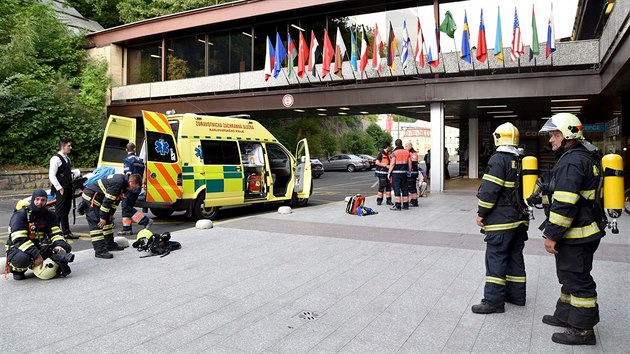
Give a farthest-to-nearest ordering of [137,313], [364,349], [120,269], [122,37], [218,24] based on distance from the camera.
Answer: [122,37]
[218,24]
[120,269]
[137,313]
[364,349]

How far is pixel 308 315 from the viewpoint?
423 cm

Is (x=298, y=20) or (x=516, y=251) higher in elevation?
(x=298, y=20)

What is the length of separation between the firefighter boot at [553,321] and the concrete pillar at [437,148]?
1346 cm

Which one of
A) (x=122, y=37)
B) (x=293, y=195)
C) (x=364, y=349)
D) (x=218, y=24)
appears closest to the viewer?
(x=364, y=349)

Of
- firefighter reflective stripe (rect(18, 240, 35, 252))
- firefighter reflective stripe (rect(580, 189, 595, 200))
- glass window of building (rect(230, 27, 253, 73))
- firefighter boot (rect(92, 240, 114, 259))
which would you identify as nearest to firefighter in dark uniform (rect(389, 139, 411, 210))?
firefighter boot (rect(92, 240, 114, 259))

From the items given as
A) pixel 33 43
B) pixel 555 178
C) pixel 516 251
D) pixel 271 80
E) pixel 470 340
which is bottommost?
pixel 470 340

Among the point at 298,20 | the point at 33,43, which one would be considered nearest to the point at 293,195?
the point at 298,20

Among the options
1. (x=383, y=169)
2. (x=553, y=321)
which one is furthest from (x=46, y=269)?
(x=383, y=169)

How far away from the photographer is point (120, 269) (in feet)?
19.4

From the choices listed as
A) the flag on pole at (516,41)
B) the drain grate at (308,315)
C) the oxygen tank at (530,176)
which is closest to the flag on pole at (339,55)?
the flag on pole at (516,41)

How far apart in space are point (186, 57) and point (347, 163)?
660 inches

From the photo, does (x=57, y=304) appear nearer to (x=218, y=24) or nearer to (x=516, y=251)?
(x=516, y=251)

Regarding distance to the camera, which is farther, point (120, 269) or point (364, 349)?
point (120, 269)

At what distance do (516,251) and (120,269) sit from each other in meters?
4.76
